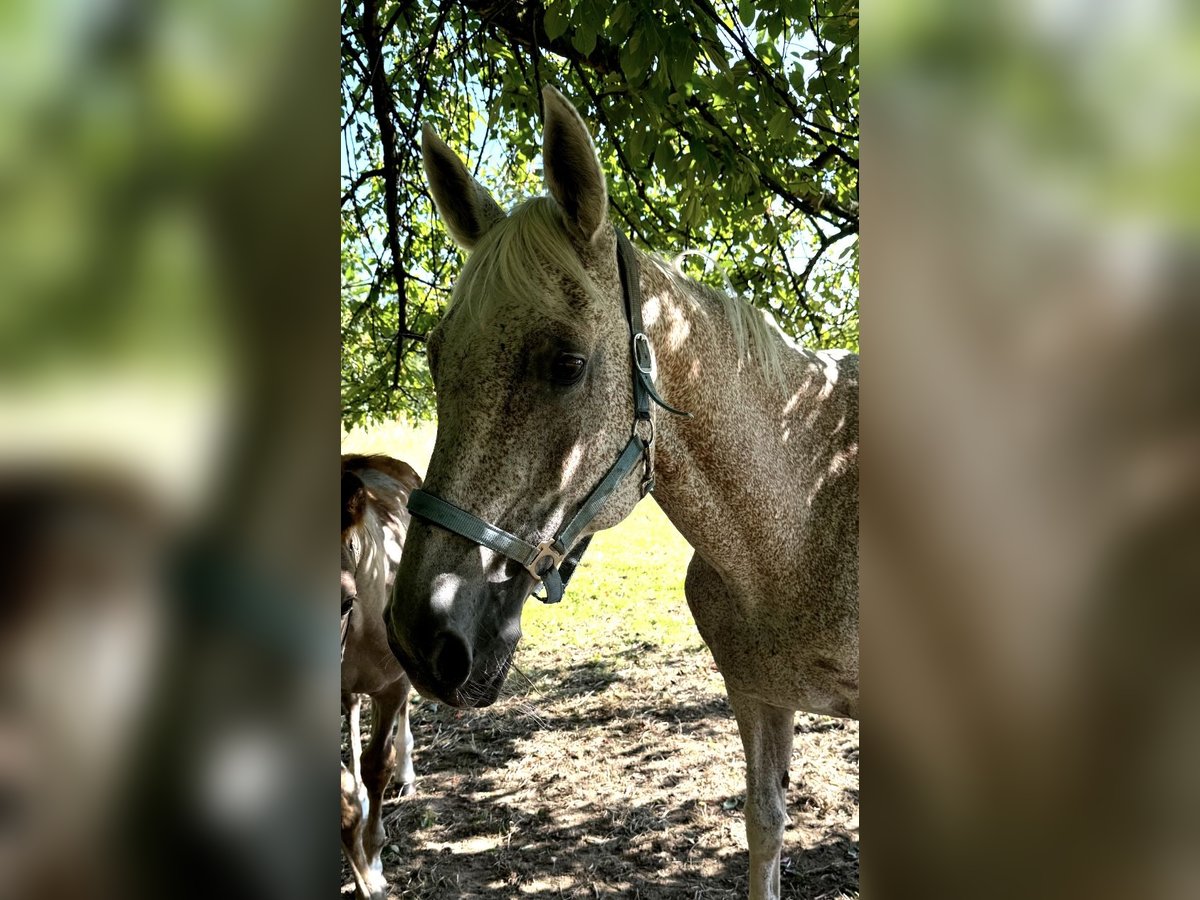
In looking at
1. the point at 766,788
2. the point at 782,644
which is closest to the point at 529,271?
the point at 782,644

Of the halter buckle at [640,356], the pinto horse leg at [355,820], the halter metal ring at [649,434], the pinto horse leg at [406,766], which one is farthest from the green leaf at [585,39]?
the pinto horse leg at [406,766]

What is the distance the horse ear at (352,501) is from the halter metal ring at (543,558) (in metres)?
1.67

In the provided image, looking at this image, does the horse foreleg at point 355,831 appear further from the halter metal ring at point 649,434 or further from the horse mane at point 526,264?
the horse mane at point 526,264

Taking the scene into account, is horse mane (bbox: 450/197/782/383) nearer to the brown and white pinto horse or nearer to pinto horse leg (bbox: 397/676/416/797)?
the brown and white pinto horse

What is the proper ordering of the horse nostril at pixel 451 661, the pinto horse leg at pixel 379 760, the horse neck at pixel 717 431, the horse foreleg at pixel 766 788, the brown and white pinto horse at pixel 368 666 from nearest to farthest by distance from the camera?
the horse nostril at pixel 451 661 → the horse neck at pixel 717 431 → the horse foreleg at pixel 766 788 → the brown and white pinto horse at pixel 368 666 → the pinto horse leg at pixel 379 760

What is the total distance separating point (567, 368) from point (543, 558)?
41 centimetres

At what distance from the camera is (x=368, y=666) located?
138 inches

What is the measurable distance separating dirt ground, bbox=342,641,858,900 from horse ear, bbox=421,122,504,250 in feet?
5.96

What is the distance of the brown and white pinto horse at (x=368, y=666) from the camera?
Answer: 10.5ft

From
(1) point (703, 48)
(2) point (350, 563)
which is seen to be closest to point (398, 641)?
(2) point (350, 563)
